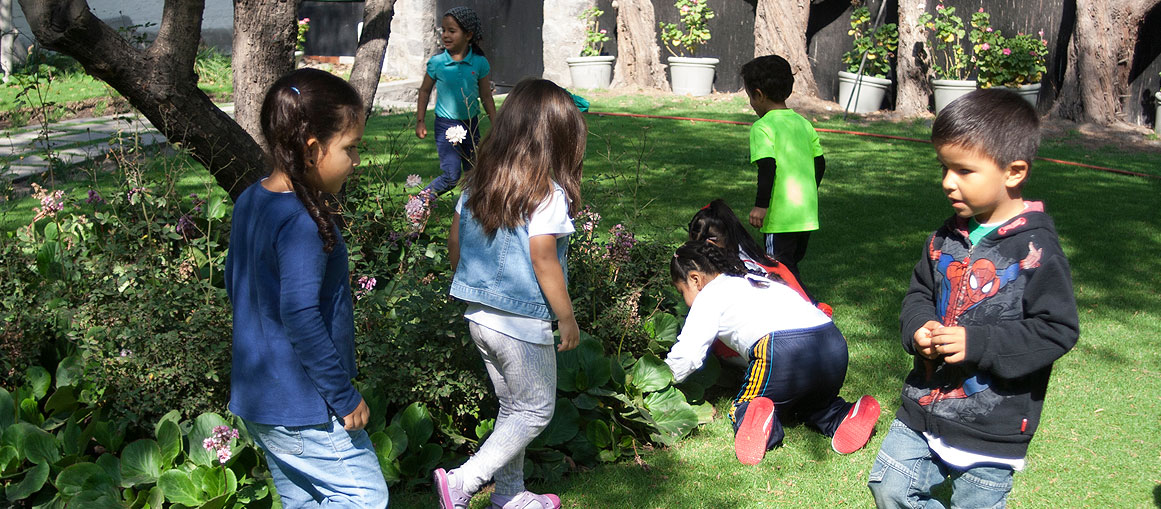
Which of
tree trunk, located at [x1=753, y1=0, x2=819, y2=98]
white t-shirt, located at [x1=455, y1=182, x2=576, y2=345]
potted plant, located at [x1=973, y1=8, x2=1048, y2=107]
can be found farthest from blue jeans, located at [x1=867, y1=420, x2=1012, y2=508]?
tree trunk, located at [x1=753, y1=0, x2=819, y2=98]

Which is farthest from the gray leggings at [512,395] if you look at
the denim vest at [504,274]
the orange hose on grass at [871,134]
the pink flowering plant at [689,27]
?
the pink flowering plant at [689,27]

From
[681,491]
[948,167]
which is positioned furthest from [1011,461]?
[681,491]

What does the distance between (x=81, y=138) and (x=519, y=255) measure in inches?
313

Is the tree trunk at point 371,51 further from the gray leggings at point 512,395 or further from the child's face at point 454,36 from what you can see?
the gray leggings at point 512,395

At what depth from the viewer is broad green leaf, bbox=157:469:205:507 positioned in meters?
2.78

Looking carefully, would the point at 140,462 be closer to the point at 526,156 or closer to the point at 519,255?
the point at 519,255

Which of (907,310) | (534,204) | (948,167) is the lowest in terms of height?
(907,310)

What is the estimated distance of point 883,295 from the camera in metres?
5.10

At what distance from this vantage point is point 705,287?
370cm

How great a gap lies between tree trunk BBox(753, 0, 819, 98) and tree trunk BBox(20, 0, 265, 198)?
10.1 meters

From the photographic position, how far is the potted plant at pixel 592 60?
582 inches

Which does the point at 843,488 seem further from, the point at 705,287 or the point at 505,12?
the point at 505,12

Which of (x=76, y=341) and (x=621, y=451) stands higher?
(x=76, y=341)

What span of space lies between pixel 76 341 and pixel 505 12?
45.3 feet
